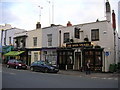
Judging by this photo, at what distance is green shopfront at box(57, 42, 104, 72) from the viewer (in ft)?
73.0

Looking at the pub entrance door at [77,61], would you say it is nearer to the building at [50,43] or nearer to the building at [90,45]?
the building at [90,45]

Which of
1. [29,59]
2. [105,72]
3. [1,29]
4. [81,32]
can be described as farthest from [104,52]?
[1,29]

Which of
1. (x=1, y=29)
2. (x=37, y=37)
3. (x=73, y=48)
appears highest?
(x=1, y=29)

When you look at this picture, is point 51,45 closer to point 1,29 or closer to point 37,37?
point 37,37

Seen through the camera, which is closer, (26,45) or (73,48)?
(73,48)

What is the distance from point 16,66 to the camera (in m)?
27.0

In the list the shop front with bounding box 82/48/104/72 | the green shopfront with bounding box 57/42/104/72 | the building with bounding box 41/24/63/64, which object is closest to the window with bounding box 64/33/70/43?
the green shopfront with bounding box 57/42/104/72

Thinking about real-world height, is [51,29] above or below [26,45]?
above

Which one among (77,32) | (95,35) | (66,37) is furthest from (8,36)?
(95,35)

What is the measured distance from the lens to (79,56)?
24.8 m

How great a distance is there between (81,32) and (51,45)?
5.99 meters

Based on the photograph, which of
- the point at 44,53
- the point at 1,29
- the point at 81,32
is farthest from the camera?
the point at 1,29

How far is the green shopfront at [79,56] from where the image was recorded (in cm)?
2227

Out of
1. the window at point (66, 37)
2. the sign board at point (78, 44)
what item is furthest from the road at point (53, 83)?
the window at point (66, 37)
